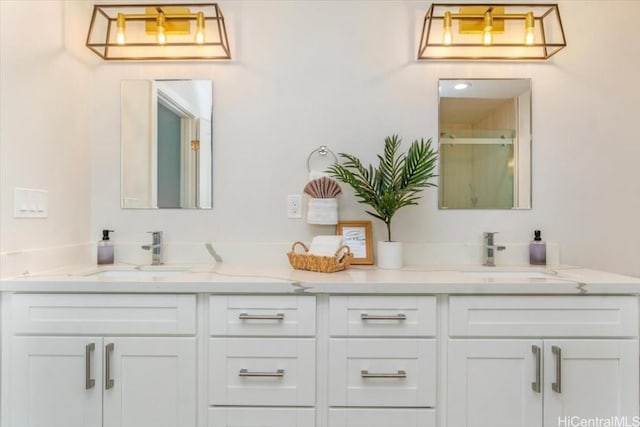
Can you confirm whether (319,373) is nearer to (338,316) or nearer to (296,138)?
(338,316)

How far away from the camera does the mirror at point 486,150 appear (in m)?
1.82

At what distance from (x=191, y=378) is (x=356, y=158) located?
1.20 metres

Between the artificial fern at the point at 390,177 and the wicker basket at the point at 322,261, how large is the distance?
0.81 ft

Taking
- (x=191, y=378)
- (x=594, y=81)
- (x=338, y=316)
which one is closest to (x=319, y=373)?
(x=338, y=316)

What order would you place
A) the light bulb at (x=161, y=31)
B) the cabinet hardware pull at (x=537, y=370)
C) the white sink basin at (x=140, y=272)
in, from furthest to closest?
the light bulb at (x=161, y=31) < the white sink basin at (x=140, y=272) < the cabinet hardware pull at (x=537, y=370)

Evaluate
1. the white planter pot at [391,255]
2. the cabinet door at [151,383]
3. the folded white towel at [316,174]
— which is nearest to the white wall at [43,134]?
the cabinet door at [151,383]

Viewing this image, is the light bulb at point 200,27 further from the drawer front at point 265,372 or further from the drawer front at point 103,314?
the drawer front at point 265,372

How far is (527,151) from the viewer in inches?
71.9

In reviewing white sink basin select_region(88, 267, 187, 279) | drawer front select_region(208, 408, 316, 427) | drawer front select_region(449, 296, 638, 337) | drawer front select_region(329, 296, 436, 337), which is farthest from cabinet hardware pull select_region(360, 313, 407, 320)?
white sink basin select_region(88, 267, 187, 279)

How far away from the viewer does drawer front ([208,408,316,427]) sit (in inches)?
51.3

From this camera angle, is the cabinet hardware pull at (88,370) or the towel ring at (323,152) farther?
the towel ring at (323,152)

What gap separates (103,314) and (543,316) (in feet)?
5.16

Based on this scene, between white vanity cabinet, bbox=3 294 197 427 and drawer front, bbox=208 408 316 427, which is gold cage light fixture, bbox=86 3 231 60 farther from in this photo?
drawer front, bbox=208 408 316 427

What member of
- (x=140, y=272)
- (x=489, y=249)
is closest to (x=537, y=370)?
(x=489, y=249)
